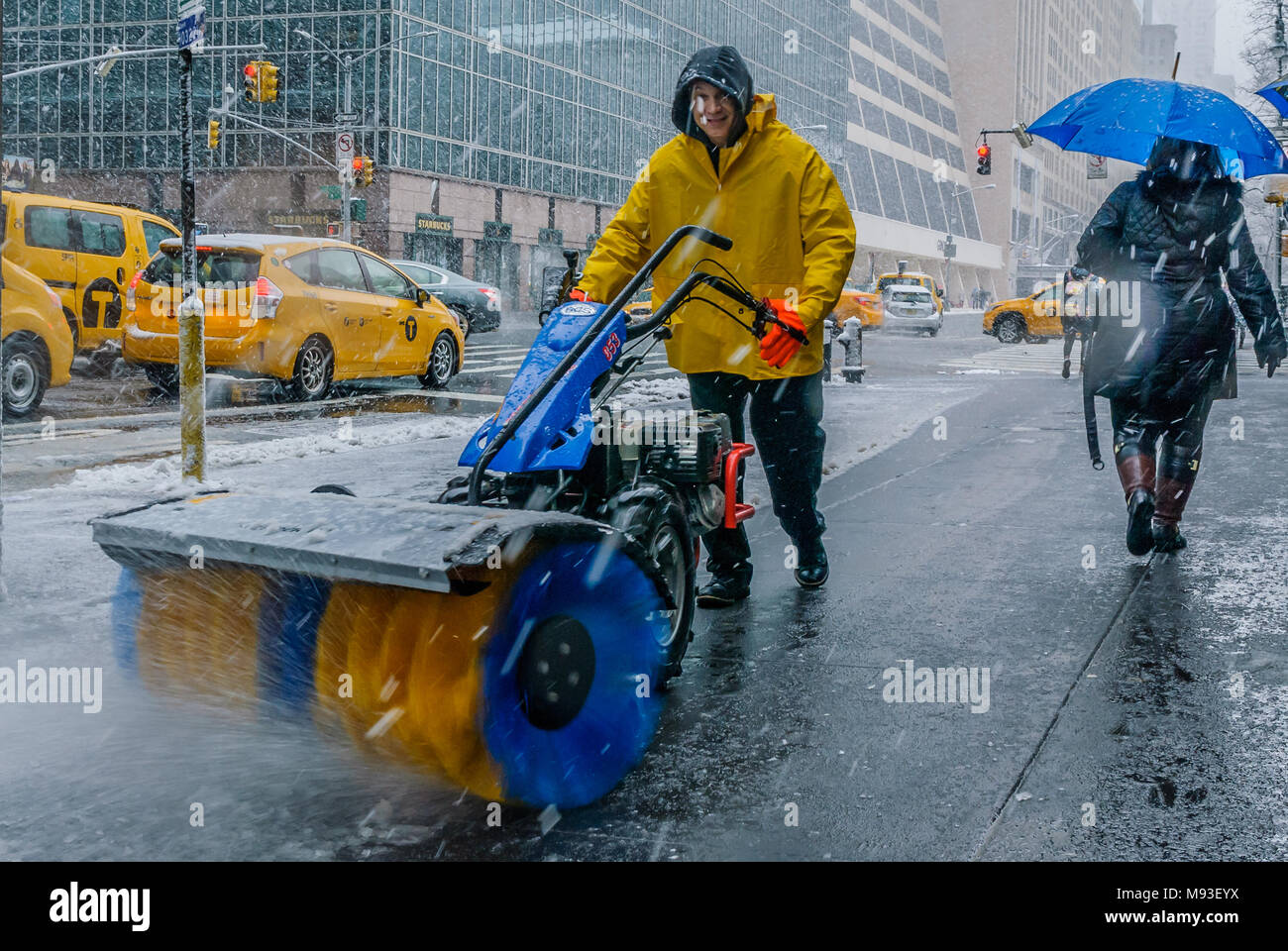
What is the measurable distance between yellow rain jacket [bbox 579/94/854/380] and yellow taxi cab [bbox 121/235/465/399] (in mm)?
8674

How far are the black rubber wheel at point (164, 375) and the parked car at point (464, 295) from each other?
9.91 m

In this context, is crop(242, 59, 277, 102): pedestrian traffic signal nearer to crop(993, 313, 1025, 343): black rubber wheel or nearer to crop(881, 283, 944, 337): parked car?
crop(881, 283, 944, 337): parked car

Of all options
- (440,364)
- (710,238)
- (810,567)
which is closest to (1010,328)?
(440,364)

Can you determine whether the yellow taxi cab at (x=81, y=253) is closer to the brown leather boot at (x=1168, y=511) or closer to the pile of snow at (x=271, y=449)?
the pile of snow at (x=271, y=449)

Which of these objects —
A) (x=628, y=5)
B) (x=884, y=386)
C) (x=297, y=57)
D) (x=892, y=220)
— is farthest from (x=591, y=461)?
(x=892, y=220)

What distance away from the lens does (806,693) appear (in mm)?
4238

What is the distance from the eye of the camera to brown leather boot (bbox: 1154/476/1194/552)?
20.7 ft

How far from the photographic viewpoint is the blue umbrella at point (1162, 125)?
19.2 feet

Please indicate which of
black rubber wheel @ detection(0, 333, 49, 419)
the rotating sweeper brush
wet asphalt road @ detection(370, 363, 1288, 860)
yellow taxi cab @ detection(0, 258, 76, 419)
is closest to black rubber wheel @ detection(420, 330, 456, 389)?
yellow taxi cab @ detection(0, 258, 76, 419)

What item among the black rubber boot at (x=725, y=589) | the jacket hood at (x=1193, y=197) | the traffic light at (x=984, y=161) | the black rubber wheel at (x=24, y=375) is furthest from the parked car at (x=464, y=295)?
the black rubber boot at (x=725, y=589)

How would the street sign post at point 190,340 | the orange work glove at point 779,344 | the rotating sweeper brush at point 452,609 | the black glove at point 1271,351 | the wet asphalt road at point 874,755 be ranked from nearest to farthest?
the rotating sweeper brush at point 452,609
the wet asphalt road at point 874,755
the orange work glove at point 779,344
the black glove at point 1271,351
the street sign post at point 190,340

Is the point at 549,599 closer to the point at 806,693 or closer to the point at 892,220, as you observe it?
the point at 806,693

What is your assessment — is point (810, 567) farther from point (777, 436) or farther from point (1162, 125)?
point (1162, 125)

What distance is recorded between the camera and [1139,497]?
602 centimetres
